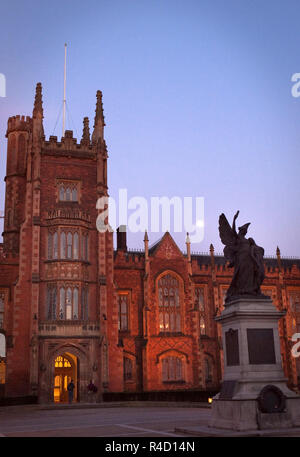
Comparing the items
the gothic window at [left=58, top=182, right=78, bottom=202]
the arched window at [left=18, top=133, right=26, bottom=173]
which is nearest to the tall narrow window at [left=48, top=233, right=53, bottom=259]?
the gothic window at [left=58, top=182, right=78, bottom=202]

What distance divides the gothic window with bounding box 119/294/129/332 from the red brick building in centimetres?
8

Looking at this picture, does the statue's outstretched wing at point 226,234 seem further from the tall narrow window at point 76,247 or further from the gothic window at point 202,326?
the gothic window at point 202,326

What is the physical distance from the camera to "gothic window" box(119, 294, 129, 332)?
41062 millimetres

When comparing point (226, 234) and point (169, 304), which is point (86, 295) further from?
point (226, 234)

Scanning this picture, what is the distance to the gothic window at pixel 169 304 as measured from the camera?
4181cm

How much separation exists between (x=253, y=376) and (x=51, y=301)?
82.4 ft

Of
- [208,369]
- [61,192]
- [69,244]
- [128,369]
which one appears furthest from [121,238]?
[208,369]

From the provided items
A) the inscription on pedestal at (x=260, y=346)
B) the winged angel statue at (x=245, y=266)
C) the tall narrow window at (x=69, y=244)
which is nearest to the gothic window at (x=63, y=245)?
the tall narrow window at (x=69, y=244)

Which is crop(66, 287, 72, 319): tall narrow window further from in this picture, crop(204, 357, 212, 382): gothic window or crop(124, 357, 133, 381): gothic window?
crop(204, 357, 212, 382): gothic window

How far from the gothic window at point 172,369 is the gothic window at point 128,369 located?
2.61 m
